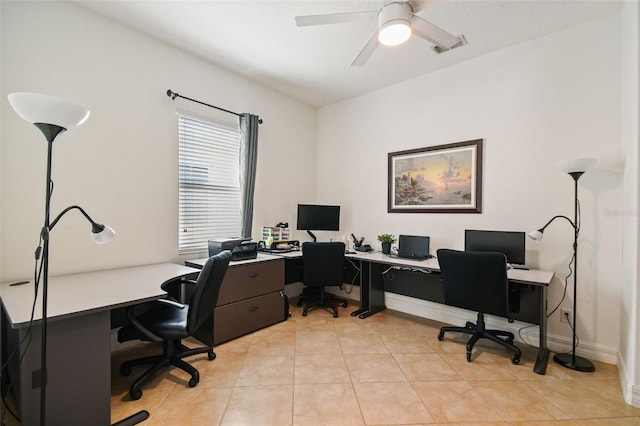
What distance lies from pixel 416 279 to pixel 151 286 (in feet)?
8.98

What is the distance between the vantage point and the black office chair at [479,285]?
7.66ft

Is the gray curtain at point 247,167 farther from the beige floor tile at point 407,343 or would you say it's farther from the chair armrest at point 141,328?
the beige floor tile at point 407,343

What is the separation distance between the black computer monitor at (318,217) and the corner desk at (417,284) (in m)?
0.50

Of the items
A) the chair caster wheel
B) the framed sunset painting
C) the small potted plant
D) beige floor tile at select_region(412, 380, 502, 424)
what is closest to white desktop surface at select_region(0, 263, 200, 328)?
the chair caster wheel

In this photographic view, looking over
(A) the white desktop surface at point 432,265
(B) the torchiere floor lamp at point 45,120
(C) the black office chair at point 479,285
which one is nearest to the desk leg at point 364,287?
(A) the white desktop surface at point 432,265

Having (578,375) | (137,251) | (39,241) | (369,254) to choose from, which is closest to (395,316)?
(369,254)

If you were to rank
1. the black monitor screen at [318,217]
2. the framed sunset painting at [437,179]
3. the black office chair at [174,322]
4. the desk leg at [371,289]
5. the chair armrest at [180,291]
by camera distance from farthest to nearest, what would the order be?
the black monitor screen at [318,217] → the desk leg at [371,289] → the framed sunset painting at [437,179] → the chair armrest at [180,291] → the black office chair at [174,322]

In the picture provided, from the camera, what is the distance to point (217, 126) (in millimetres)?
3439

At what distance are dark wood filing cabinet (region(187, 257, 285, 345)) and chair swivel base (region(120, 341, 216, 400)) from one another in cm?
31

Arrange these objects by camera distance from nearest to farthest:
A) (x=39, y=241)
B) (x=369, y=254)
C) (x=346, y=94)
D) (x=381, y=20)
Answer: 1. (x=381, y=20)
2. (x=39, y=241)
3. (x=369, y=254)
4. (x=346, y=94)

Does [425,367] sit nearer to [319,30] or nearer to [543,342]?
[543,342]

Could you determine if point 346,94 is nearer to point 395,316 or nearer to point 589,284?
point 395,316

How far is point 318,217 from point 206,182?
154cm

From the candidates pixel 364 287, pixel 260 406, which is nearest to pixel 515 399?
pixel 260 406
